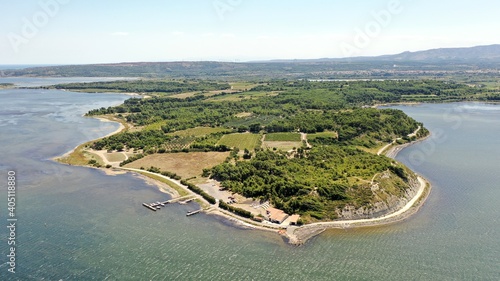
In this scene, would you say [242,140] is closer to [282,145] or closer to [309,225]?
[282,145]

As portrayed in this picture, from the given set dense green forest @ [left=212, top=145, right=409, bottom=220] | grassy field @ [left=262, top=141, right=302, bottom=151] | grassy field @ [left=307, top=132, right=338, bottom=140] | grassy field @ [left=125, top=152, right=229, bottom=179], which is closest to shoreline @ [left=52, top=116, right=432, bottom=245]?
dense green forest @ [left=212, top=145, right=409, bottom=220]

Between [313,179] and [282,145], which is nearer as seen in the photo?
[313,179]

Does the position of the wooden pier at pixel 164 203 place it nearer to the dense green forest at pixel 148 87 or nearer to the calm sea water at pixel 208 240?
the calm sea water at pixel 208 240

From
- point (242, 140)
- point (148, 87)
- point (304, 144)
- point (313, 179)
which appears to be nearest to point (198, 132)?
point (242, 140)

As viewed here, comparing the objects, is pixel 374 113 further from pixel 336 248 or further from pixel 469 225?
pixel 336 248

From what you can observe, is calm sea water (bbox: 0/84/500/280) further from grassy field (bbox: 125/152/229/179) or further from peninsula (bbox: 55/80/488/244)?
grassy field (bbox: 125/152/229/179)

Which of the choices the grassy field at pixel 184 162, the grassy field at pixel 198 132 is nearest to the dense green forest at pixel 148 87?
the grassy field at pixel 198 132
